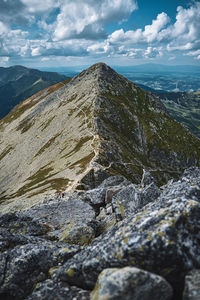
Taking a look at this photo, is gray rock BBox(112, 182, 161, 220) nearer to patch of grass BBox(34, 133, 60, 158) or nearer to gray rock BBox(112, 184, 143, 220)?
gray rock BBox(112, 184, 143, 220)

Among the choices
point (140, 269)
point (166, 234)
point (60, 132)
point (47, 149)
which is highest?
point (166, 234)

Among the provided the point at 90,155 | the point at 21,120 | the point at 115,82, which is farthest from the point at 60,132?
the point at 115,82

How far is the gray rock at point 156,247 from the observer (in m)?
9.10

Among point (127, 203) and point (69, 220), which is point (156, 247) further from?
point (69, 220)

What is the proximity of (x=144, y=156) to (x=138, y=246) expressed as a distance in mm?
130884

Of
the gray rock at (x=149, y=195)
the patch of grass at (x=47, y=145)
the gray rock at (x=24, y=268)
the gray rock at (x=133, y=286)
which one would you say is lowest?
the patch of grass at (x=47, y=145)

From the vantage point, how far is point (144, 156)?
451 feet

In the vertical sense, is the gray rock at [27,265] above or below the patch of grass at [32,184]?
above

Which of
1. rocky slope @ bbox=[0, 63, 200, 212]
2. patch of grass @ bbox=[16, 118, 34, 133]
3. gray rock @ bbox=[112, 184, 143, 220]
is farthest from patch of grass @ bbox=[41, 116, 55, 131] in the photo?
gray rock @ bbox=[112, 184, 143, 220]

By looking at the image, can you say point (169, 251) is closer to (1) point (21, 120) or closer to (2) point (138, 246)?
(2) point (138, 246)

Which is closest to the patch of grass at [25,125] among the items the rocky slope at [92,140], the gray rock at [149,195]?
the rocky slope at [92,140]

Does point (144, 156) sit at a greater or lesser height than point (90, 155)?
lesser

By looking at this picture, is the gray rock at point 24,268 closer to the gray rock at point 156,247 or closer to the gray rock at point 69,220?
the gray rock at point 156,247

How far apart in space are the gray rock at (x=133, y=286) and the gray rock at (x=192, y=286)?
0.75 metres
